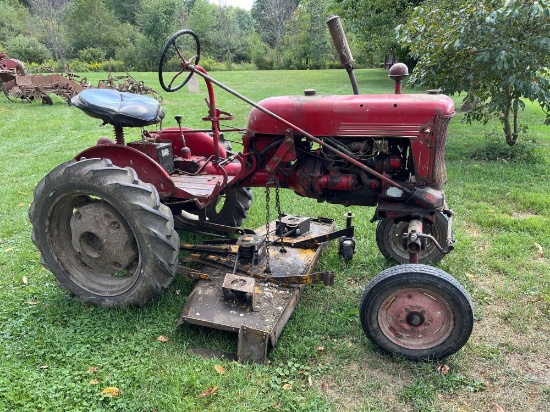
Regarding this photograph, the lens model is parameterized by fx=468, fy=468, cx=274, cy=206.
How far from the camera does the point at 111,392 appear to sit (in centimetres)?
260

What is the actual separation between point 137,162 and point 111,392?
1742 mm

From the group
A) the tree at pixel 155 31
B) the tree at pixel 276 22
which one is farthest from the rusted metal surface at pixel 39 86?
the tree at pixel 276 22

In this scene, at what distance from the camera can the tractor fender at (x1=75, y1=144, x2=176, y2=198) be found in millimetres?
3631

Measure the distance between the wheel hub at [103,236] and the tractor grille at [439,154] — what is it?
2.21m

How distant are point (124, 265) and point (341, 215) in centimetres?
264

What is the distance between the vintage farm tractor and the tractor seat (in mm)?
11

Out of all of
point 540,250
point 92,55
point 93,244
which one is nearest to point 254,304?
point 93,244

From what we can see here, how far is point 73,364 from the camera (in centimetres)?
285

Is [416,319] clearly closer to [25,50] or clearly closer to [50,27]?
[25,50]

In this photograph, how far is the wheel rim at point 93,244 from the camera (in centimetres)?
337

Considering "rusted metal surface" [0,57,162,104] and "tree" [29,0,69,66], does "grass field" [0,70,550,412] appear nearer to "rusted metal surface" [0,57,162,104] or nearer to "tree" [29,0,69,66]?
"rusted metal surface" [0,57,162,104]

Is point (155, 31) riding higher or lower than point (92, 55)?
higher

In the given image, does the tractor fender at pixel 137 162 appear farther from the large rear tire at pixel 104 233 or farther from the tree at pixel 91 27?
the tree at pixel 91 27

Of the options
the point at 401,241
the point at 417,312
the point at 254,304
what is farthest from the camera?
the point at 401,241
